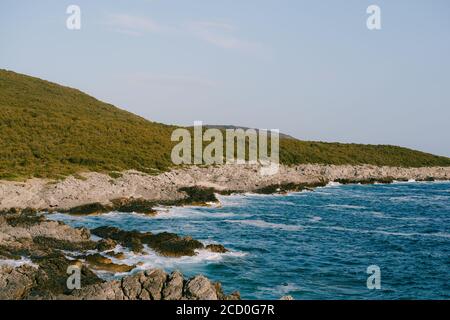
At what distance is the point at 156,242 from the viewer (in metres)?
27.6

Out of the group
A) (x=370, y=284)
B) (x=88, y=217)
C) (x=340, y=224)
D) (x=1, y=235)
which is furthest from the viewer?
(x=340, y=224)

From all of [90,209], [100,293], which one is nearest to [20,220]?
[90,209]

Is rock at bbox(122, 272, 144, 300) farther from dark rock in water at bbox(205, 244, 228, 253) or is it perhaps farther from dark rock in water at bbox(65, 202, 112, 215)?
dark rock in water at bbox(65, 202, 112, 215)

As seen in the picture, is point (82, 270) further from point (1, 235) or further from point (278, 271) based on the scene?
point (278, 271)

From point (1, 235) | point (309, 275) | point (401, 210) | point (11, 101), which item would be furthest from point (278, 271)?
point (11, 101)

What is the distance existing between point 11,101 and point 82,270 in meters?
→ 74.8

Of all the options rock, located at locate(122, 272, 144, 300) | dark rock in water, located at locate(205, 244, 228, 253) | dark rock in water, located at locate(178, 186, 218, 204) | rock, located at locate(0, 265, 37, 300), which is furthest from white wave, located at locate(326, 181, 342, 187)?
rock, located at locate(0, 265, 37, 300)

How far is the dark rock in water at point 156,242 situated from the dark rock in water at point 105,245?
3.15ft

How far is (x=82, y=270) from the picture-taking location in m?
19.9

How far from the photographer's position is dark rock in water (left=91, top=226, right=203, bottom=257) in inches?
1032

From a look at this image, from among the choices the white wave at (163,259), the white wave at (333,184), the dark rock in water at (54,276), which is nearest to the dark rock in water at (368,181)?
the white wave at (333,184)

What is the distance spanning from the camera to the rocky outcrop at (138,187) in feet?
124

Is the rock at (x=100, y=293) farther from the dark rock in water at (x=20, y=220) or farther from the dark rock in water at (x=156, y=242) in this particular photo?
the dark rock in water at (x=20, y=220)

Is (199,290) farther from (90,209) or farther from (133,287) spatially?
(90,209)
